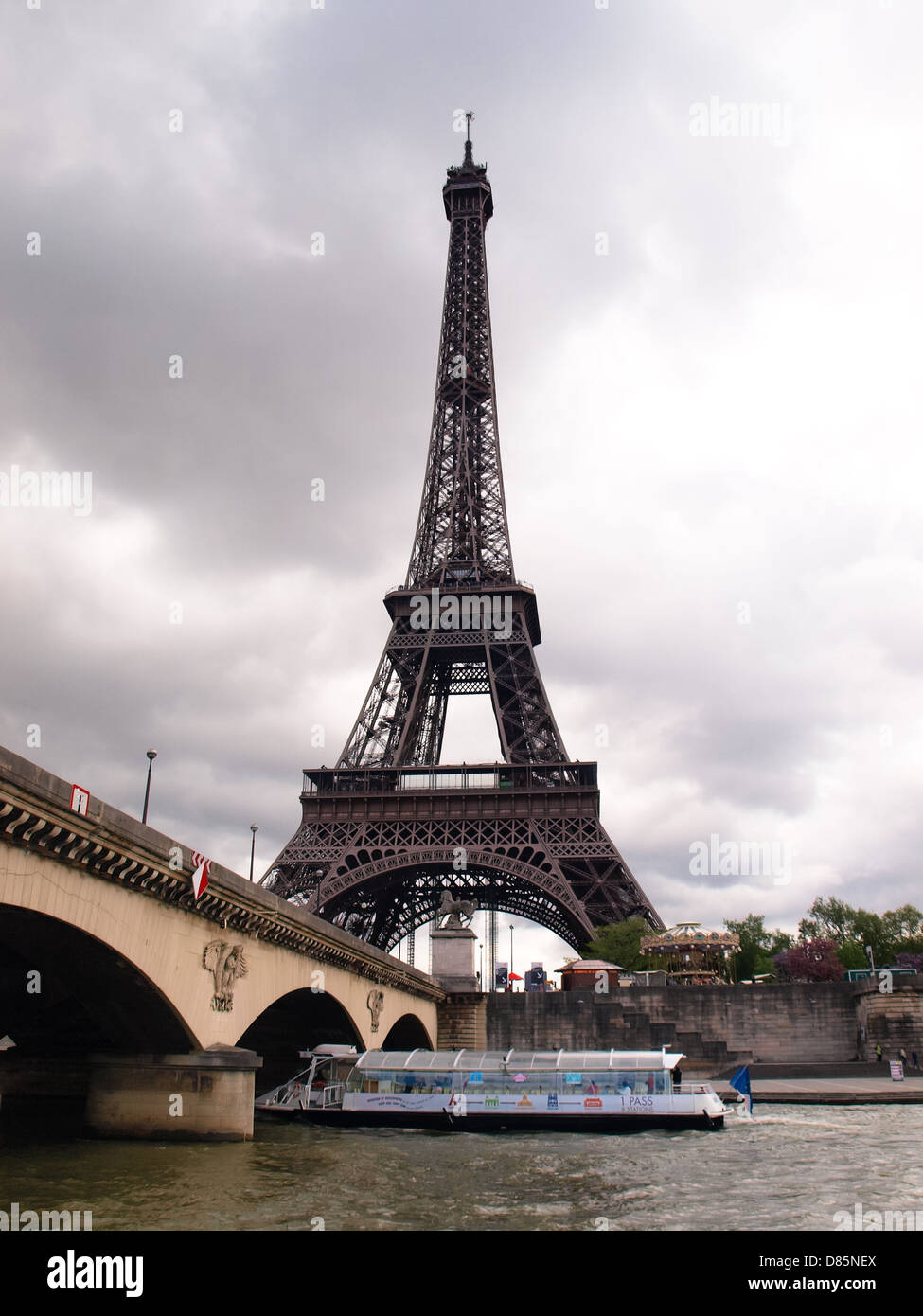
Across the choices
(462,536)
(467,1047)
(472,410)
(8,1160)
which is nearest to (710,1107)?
(8,1160)

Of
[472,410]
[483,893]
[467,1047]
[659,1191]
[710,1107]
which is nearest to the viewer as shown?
[659,1191]

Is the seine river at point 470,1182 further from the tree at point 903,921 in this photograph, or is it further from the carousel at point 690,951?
the tree at point 903,921

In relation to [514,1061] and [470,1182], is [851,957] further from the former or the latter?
[470,1182]

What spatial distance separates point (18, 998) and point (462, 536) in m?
63.9

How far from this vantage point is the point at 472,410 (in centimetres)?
9562

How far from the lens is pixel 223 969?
968 inches

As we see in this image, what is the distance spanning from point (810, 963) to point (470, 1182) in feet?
235

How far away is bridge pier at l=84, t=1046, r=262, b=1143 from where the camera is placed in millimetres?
23188

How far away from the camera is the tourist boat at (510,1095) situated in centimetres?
3225

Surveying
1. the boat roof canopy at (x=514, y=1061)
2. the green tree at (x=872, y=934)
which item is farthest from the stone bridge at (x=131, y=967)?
the green tree at (x=872, y=934)

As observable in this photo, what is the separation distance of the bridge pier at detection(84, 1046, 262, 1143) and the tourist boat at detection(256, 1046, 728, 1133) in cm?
1111

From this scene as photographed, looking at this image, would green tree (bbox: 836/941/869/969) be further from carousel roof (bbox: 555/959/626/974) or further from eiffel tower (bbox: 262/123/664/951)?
carousel roof (bbox: 555/959/626/974)

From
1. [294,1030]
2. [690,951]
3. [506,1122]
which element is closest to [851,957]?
[690,951]
